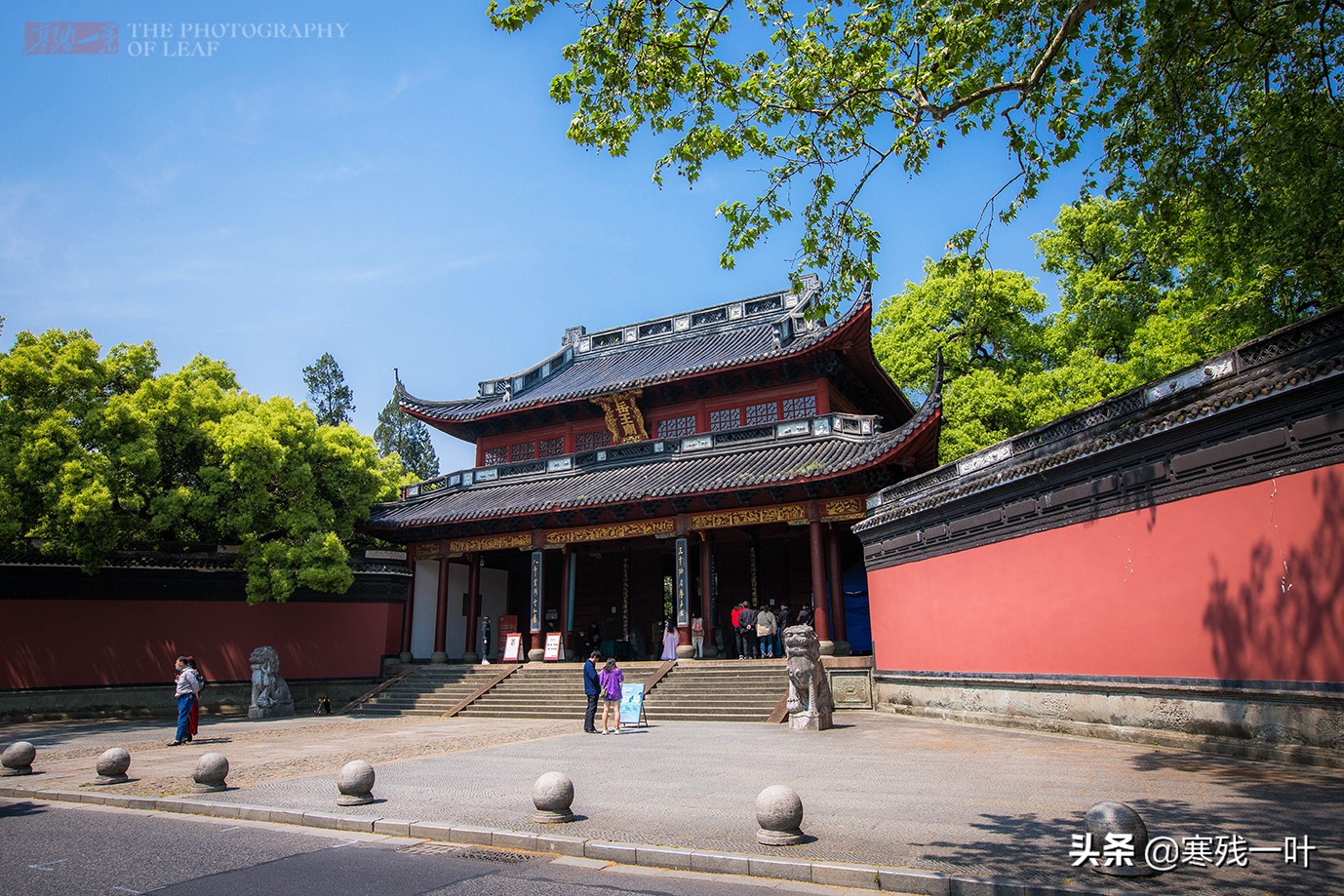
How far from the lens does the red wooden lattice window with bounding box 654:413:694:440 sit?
2428 centimetres

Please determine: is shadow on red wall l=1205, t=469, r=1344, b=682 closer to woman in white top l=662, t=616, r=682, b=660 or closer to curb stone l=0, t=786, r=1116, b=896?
curb stone l=0, t=786, r=1116, b=896

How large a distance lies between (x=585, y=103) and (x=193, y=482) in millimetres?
16593

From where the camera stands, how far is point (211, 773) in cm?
849

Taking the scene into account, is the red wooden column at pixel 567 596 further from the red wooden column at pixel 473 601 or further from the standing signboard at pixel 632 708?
the standing signboard at pixel 632 708

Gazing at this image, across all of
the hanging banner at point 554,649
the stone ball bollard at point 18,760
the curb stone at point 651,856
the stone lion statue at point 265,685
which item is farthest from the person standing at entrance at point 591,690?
the stone lion statue at point 265,685

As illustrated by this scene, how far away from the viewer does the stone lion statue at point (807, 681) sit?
1352 cm

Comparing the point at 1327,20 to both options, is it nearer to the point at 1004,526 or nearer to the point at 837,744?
the point at 1004,526

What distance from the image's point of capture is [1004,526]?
12.9 meters

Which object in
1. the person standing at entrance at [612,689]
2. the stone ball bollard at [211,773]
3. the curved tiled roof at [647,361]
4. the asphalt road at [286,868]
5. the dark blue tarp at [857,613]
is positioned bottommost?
the asphalt road at [286,868]

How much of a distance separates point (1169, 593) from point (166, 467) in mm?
20449

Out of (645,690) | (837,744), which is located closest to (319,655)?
(645,690)

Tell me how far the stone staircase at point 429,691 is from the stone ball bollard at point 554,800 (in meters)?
13.3

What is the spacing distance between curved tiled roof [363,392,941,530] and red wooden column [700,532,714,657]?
72.3 inches
